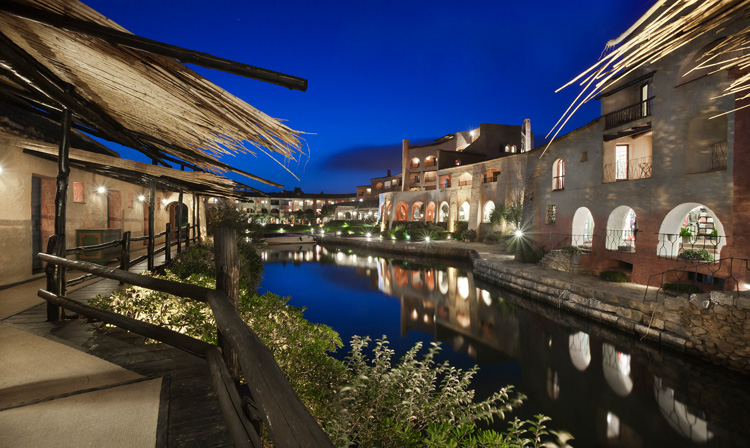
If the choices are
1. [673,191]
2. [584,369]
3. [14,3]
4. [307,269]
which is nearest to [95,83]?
[14,3]

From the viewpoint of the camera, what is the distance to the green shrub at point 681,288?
8.39 metres

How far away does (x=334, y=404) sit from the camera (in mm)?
3133

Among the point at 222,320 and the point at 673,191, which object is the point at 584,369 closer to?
the point at 673,191

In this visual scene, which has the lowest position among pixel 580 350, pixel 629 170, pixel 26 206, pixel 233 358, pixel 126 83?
pixel 580 350

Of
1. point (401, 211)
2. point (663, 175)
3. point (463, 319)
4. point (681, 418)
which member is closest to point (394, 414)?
point (681, 418)

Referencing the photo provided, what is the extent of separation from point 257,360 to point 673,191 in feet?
42.4

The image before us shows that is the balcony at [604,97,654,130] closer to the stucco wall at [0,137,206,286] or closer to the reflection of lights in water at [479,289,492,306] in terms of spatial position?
the reflection of lights in water at [479,289,492,306]

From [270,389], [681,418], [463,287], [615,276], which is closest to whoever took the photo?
[270,389]

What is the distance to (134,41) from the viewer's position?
6.07 ft

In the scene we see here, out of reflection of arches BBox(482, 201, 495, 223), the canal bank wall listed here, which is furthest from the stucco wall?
reflection of arches BBox(482, 201, 495, 223)

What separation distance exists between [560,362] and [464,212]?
24.5m

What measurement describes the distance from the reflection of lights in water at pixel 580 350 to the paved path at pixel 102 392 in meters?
8.44

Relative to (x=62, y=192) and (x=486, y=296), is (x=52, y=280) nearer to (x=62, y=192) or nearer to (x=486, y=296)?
(x=62, y=192)

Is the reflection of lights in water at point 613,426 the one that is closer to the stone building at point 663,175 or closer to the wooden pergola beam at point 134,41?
the stone building at point 663,175
